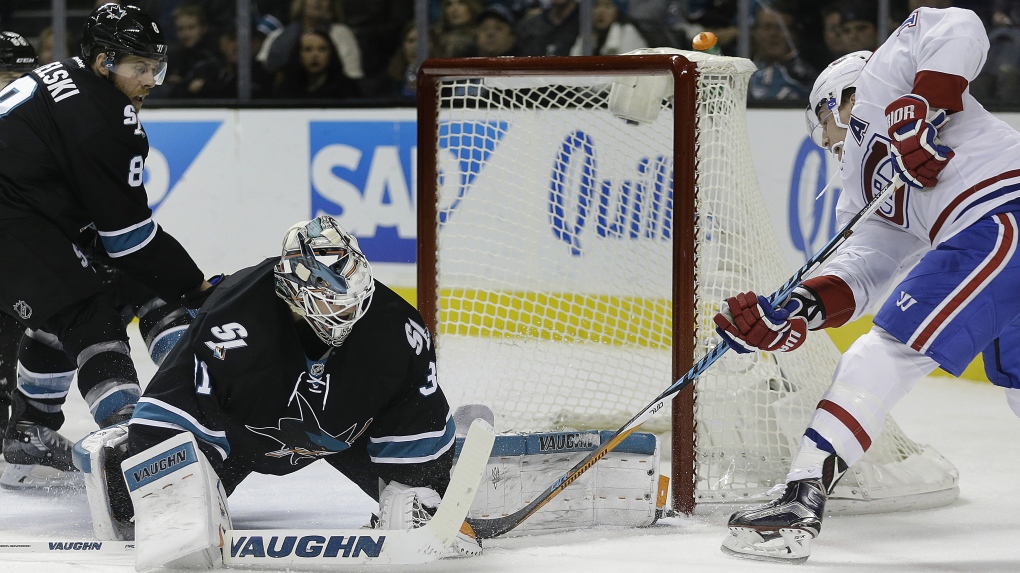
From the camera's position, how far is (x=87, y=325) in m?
2.65

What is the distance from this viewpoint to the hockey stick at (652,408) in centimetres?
230

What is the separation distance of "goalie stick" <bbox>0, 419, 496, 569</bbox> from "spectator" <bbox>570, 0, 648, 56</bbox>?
9.99ft

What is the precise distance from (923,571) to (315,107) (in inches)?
127

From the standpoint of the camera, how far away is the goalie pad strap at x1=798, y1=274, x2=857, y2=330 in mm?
2342

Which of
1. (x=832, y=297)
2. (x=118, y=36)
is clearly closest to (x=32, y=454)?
(x=118, y=36)

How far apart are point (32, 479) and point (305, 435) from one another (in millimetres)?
1075

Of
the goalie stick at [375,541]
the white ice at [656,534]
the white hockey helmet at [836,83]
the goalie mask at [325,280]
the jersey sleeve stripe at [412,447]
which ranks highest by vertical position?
the white hockey helmet at [836,83]

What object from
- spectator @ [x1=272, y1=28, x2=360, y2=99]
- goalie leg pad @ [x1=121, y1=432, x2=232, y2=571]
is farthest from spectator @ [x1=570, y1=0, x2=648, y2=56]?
goalie leg pad @ [x1=121, y1=432, x2=232, y2=571]

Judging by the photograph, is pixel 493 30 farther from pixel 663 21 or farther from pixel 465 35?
pixel 663 21

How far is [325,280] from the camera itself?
1.98 meters

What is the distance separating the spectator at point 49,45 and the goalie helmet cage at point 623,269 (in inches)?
83.2

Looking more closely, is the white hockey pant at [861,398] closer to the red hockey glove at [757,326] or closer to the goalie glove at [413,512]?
the red hockey glove at [757,326]

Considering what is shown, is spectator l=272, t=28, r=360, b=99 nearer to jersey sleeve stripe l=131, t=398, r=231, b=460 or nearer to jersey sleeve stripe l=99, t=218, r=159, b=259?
jersey sleeve stripe l=99, t=218, r=159, b=259

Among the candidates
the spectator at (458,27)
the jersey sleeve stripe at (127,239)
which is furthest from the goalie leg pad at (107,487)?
the spectator at (458,27)
